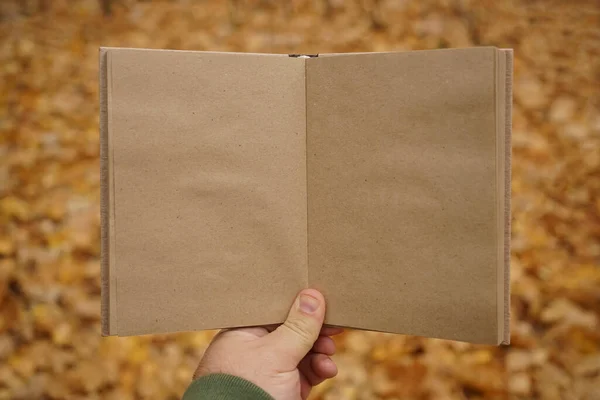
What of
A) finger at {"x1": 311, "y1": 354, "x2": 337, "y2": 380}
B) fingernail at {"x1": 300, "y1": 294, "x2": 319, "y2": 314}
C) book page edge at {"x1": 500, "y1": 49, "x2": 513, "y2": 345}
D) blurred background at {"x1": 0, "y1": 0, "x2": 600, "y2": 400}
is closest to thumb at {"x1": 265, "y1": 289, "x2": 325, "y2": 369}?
fingernail at {"x1": 300, "y1": 294, "x2": 319, "y2": 314}

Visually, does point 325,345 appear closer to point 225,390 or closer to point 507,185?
point 225,390

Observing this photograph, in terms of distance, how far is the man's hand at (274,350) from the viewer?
0.78 meters

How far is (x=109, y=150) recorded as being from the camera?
2.37 ft

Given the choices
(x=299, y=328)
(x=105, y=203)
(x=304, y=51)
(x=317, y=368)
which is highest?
(x=304, y=51)

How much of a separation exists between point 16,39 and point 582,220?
Answer: 5.72 ft

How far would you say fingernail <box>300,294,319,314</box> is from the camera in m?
0.77

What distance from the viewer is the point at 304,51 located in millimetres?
1657

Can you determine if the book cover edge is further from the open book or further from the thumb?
the thumb

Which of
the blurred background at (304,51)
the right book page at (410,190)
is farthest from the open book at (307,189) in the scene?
the blurred background at (304,51)

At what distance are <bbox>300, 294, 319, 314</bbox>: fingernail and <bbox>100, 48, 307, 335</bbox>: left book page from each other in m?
0.02

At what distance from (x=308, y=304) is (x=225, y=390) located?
181 millimetres

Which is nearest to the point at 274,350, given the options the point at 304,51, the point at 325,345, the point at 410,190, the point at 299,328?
the point at 299,328

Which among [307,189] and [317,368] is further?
[317,368]

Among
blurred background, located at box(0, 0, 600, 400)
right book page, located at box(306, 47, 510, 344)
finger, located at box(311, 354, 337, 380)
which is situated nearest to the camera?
right book page, located at box(306, 47, 510, 344)
